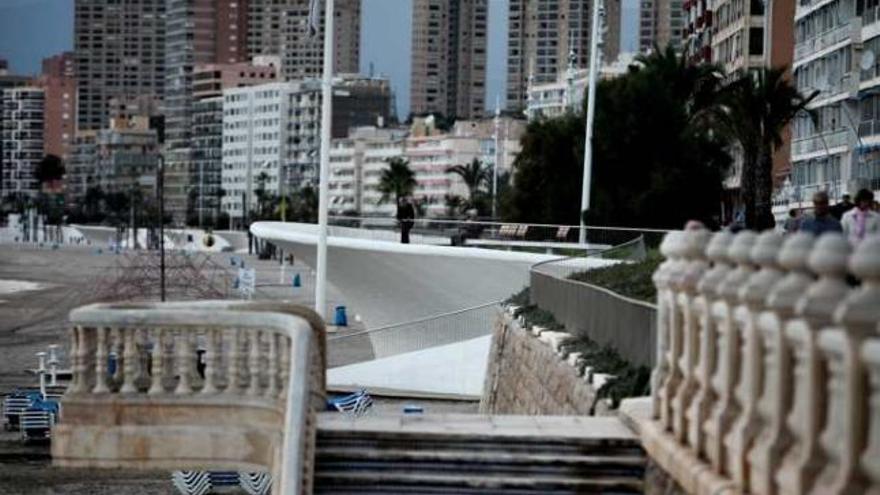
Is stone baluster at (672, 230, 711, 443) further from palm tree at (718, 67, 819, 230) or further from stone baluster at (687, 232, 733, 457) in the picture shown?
palm tree at (718, 67, 819, 230)

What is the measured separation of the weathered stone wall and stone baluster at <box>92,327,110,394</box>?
401cm

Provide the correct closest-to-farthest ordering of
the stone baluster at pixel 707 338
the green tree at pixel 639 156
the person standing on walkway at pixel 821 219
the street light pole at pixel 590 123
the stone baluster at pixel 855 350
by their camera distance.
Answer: the stone baluster at pixel 855 350
the stone baluster at pixel 707 338
the person standing on walkway at pixel 821 219
the street light pole at pixel 590 123
the green tree at pixel 639 156

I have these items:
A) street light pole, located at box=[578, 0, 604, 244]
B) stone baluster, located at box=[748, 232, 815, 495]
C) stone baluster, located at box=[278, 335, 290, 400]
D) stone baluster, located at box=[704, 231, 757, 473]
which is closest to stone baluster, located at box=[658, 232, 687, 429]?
stone baluster, located at box=[704, 231, 757, 473]

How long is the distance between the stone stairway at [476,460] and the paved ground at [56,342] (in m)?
15.6

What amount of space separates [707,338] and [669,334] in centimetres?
199

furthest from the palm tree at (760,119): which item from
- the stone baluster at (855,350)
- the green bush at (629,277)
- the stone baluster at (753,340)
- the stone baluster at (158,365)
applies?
the stone baluster at (855,350)

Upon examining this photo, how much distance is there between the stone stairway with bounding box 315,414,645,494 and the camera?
14734mm

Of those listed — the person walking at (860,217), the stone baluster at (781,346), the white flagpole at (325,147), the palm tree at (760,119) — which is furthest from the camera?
the palm tree at (760,119)

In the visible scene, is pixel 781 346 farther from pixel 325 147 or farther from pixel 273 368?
pixel 325 147

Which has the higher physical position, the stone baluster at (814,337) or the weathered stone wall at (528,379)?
the stone baluster at (814,337)

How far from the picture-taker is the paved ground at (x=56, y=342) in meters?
31.5

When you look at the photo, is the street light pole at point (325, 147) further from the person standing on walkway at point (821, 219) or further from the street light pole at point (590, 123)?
the person standing on walkway at point (821, 219)

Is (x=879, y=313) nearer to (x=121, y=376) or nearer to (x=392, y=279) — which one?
(x=121, y=376)

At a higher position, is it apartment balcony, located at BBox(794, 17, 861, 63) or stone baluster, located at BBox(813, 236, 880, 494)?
apartment balcony, located at BBox(794, 17, 861, 63)
